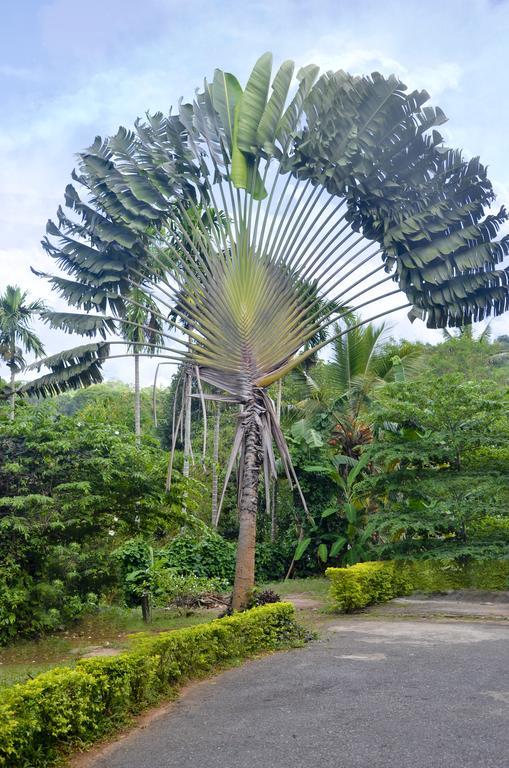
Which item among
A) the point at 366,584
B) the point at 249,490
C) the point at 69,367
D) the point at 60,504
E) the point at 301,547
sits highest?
the point at 69,367

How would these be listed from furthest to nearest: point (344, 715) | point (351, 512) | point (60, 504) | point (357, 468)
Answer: point (351, 512) < point (357, 468) < point (60, 504) < point (344, 715)

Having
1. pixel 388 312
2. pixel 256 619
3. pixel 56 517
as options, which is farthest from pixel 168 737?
pixel 388 312

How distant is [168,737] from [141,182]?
955 cm

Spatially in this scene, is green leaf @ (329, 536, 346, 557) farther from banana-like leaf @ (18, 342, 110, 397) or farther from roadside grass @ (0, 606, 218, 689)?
banana-like leaf @ (18, 342, 110, 397)

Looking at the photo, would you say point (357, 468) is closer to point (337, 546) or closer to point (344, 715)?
point (337, 546)

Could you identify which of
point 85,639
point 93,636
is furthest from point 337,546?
point 85,639

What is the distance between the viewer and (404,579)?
1430 centimetres

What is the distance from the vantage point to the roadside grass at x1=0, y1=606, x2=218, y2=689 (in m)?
9.50

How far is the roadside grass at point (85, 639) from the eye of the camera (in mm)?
9500

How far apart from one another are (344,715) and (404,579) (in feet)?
29.0

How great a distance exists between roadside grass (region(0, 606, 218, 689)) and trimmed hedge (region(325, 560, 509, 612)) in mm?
2810

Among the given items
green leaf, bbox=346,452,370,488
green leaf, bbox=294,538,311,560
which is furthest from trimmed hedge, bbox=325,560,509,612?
green leaf, bbox=294,538,311,560

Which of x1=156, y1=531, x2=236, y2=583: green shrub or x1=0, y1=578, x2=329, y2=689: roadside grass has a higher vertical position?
x1=156, y1=531, x2=236, y2=583: green shrub

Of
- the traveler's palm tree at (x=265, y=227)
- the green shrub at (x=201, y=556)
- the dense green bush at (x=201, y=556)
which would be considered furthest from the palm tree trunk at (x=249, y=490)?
the green shrub at (x=201, y=556)
